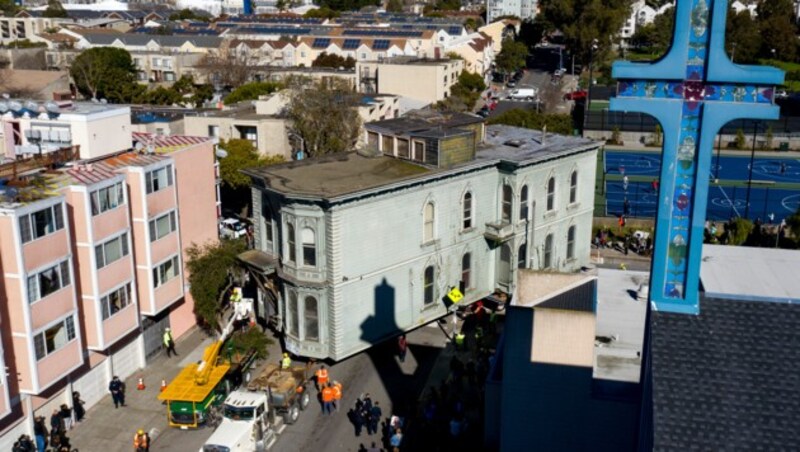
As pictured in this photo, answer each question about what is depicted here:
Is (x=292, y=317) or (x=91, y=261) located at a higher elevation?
(x=91, y=261)

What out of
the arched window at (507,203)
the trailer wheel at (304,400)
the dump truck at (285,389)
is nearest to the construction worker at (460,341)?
the arched window at (507,203)

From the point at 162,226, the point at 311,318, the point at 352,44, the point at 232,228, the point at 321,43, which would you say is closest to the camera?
the point at 311,318

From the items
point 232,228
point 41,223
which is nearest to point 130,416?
point 41,223

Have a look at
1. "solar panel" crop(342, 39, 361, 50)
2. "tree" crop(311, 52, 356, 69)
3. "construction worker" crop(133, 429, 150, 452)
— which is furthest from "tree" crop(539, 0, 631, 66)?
"construction worker" crop(133, 429, 150, 452)

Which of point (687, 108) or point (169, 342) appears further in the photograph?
point (169, 342)

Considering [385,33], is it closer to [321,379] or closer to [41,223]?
[321,379]

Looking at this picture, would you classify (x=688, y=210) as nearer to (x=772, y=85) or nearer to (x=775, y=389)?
(x=772, y=85)

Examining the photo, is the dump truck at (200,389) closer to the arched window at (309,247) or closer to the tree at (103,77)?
the arched window at (309,247)
